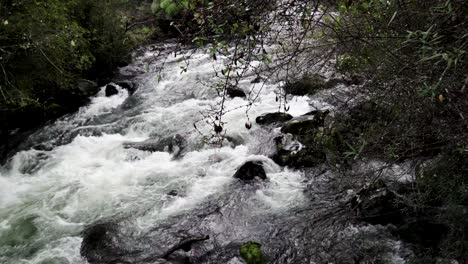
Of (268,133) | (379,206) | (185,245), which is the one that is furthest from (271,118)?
(185,245)

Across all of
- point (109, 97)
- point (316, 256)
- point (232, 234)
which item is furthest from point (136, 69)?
point (316, 256)

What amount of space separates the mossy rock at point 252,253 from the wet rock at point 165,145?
325cm

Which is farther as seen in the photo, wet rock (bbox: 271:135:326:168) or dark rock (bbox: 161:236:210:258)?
wet rock (bbox: 271:135:326:168)

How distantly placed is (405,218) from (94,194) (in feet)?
15.7

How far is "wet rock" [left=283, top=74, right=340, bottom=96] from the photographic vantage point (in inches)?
340

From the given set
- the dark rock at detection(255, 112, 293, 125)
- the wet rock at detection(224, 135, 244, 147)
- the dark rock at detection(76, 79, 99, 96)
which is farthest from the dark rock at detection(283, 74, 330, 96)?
the dark rock at detection(76, 79, 99, 96)

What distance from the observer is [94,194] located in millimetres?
6535

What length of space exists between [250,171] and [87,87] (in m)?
6.66

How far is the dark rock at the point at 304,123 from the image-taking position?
23.2 feet

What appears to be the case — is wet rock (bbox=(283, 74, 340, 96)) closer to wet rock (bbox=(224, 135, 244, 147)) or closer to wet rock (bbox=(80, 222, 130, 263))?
wet rock (bbox=(224, 135, 244, 147))

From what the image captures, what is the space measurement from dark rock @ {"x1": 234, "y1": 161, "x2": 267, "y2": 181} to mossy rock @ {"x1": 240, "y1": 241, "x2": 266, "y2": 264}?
1.78 metres

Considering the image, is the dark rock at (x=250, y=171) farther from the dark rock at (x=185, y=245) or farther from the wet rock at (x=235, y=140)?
the dark rock at (x=185, y=245)

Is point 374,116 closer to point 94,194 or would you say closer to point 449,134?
point 449,134

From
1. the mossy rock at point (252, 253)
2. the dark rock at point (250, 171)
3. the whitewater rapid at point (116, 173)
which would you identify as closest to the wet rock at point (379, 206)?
the whitewater rapid at point (116, 173)
